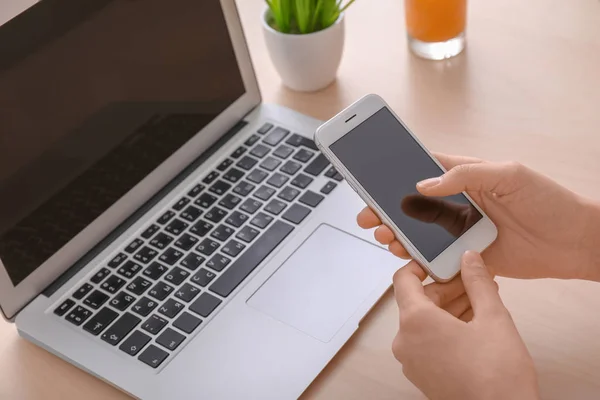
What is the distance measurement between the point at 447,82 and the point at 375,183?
32 centimetres

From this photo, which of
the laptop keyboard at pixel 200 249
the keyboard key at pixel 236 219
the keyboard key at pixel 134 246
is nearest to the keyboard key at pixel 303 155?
the laptop keyboard at pixel 200 249

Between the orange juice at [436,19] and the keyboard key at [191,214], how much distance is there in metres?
0.38

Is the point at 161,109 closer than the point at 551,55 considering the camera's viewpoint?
Yes

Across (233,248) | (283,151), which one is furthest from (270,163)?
(233,248)

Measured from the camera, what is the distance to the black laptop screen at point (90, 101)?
790 mm

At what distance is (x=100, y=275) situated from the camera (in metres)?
0.85

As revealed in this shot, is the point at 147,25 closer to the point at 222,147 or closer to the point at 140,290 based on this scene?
the point at 222,147

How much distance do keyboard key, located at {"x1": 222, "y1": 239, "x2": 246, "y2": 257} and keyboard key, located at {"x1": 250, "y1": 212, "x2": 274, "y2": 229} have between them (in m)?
0.03


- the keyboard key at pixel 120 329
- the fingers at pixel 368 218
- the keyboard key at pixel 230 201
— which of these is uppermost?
the fingers at pixel 368 218

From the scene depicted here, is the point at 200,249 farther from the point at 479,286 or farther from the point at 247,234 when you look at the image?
the point at 479,286

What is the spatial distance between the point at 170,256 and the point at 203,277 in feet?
0.17

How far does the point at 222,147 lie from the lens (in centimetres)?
98

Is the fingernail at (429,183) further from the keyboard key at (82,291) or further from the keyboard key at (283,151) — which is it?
the keyboard key at (82,291)

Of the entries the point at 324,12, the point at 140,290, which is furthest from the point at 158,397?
the point at 324,12
